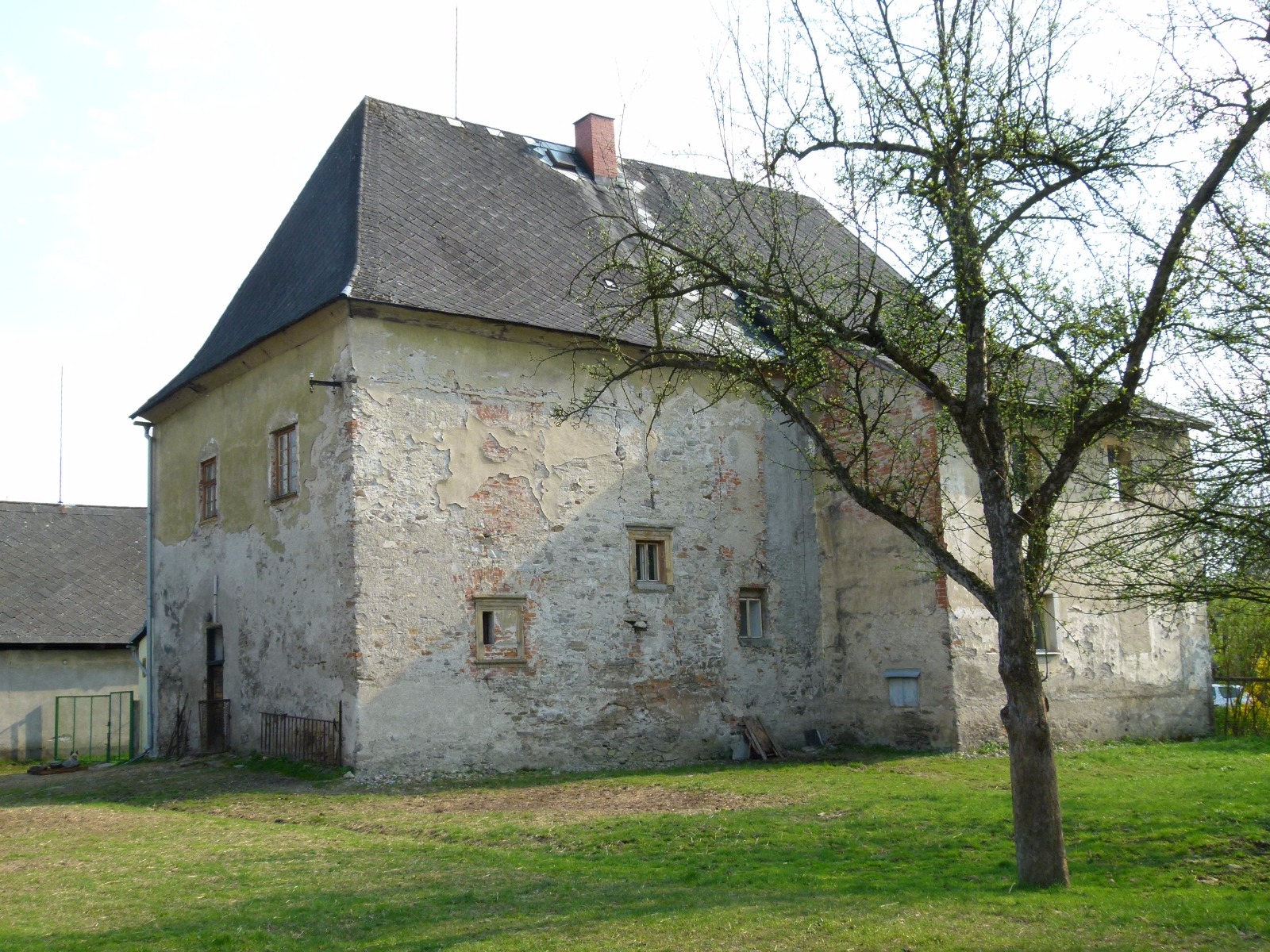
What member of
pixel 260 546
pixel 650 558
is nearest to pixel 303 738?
pixel 260 546

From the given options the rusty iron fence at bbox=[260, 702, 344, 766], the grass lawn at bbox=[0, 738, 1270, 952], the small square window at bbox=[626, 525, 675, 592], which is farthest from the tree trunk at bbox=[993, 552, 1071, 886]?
the small square window at bbox=[626, 525, 675, 592]

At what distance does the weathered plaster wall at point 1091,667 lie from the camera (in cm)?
1736

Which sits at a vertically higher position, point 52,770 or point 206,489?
point 206,489

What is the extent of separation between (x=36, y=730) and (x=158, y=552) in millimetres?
6280

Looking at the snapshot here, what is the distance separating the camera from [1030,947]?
6609 millimetres

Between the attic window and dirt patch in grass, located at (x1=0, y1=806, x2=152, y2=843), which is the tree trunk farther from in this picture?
the attic window

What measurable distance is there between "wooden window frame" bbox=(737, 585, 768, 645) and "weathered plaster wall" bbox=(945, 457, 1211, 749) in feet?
9.52

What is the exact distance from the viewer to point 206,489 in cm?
1970

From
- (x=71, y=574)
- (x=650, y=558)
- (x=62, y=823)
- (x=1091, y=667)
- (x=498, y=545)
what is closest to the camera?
(x=62, y=823)

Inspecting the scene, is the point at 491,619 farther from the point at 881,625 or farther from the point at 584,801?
the point at 881,625

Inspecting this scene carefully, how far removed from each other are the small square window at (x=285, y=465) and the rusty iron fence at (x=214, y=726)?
11.6ft

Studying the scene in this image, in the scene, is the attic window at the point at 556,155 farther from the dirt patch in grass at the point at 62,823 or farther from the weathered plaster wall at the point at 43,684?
the weathered plaster wall at the point at 43,684

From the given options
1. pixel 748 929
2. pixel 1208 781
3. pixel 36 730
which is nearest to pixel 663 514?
pixel 1208 781

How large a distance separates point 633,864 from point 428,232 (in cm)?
1096
